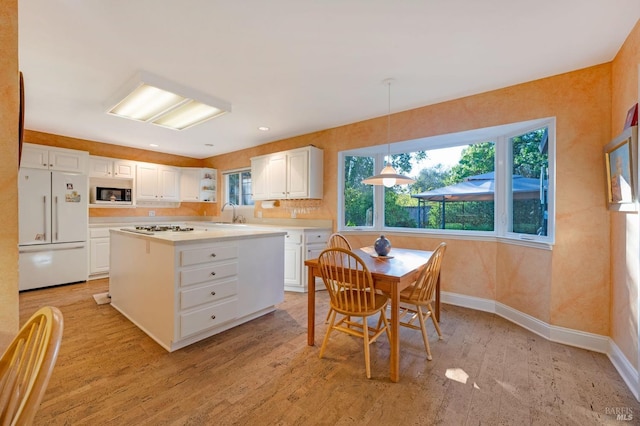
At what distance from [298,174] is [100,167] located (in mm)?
3517

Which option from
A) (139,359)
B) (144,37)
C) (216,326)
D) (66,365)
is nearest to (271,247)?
(216,326)

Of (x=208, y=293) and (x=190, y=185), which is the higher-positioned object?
(x=190, y=185)

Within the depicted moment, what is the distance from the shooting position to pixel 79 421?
1.51 metres

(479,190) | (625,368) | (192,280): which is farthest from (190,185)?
(625,368)

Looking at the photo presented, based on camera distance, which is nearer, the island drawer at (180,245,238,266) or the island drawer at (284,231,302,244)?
the island drawer at (180,245,238,266)

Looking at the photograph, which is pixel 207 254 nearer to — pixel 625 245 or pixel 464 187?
pixel 464 187

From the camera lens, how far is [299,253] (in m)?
3.83

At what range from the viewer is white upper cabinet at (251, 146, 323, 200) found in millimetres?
4086

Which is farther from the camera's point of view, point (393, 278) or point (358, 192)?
point (358, 192)

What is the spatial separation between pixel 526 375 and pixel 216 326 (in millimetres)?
2501

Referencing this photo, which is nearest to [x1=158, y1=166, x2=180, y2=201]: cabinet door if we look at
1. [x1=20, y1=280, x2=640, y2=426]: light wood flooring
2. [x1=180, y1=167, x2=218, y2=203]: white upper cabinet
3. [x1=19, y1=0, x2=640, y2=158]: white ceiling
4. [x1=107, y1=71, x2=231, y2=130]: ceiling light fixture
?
[x1=180, y1=167, x2=218, y2=203]: white upper cabinet

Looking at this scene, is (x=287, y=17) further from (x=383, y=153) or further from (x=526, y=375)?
(x=526, y=375)

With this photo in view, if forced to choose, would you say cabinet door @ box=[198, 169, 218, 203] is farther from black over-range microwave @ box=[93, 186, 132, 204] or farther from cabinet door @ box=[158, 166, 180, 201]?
black over-range microwave @ box=[93, 186, 132, 204]

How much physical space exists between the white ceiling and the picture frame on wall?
2.59 feet
